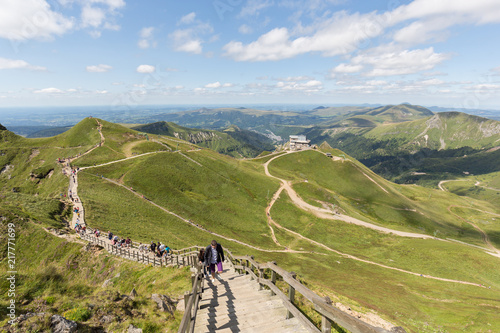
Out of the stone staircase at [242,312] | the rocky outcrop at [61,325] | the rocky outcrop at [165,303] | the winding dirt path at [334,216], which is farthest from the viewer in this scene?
the winding dirt path at [334,216]

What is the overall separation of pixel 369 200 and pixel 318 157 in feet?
154

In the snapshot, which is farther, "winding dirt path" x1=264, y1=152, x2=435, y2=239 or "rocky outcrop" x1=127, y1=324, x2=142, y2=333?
"winding dirt path" x1=264, y1=152, x2=435, y2=239

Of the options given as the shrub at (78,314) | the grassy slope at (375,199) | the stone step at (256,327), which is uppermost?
the stone step at (256,327)

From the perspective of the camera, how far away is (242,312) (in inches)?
402

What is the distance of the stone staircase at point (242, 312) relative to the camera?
28.9 ft

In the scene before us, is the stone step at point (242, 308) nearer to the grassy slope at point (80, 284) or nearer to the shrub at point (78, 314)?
the grassy slope at point (80, 284)

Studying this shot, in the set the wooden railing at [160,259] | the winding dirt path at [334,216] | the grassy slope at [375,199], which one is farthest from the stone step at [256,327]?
the grassy slope at [375,199]

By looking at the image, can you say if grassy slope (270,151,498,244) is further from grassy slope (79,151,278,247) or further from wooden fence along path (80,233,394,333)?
wooden fence along path (80,233,394,333)

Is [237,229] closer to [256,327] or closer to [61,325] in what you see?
[61,325]

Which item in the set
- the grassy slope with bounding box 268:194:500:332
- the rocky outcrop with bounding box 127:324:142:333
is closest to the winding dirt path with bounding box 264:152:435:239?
the grassy slope with bounding box 268:194:500:332

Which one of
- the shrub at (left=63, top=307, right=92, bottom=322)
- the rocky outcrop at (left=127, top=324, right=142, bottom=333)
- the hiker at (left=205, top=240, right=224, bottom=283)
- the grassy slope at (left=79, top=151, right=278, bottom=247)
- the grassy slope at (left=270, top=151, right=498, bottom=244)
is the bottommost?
the grassy slope at (left=270, top=151, right=498, bottom=244)

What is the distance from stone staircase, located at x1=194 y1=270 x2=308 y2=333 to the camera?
880cm

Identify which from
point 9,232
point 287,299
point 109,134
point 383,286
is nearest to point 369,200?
point 383,286

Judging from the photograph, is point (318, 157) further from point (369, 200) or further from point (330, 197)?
point (330, 197)
